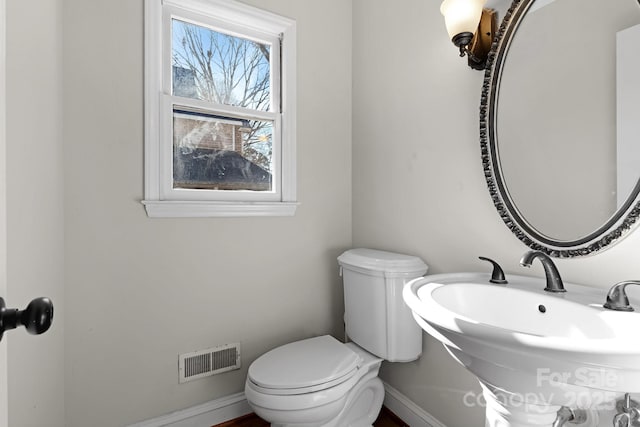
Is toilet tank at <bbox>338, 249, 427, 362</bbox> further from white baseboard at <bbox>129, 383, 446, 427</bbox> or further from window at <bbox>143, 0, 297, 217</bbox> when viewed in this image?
window at <bbox>143, 0, 297, 217</bbox>

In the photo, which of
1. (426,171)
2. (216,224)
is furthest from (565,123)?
(216,224)

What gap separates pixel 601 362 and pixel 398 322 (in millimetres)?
936

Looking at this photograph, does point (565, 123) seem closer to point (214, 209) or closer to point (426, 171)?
point (426, 171)

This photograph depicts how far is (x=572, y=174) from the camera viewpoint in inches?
40.2

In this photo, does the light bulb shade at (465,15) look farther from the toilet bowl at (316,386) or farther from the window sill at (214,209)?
the toilet bowl at (316,386)

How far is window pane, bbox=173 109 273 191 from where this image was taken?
5.29 ft

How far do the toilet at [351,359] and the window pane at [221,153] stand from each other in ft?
2.20

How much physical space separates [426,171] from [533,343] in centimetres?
103

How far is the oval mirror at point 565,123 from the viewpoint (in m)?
0.91

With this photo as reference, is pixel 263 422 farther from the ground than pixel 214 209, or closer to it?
closer to it

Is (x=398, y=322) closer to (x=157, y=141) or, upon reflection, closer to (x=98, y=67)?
(x=157, y=141)

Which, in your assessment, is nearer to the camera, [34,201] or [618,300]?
[618,300]

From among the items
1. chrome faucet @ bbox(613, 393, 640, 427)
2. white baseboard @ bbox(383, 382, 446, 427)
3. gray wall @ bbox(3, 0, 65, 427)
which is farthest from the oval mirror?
gray wall @ bbox(3, 0, 65, 427)

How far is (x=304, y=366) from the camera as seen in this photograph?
4.51 feet
